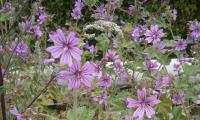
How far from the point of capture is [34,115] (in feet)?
6.36

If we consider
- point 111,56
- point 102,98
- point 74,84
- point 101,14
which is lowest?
point 102,98

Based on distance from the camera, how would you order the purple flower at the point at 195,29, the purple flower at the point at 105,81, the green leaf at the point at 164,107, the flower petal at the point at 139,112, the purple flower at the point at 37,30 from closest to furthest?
1. the flower petal at the point at 139,112
2. the green leaf at the point at 164,107
3. the purple flower at the point at 105,81
4. the purple flower at the point at 195,29
5. the purple flower at the point at 37,30

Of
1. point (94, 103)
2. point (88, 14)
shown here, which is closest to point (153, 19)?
point (94, 103)

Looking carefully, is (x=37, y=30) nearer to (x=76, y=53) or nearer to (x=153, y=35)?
(x=153, y=35)

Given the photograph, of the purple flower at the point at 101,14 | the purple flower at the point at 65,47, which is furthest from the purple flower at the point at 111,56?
the purple flower at the point at 65,47

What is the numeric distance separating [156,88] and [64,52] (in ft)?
3.19

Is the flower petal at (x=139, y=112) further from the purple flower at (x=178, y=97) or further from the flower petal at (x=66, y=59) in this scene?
the purple flower at (x=178, y=97)

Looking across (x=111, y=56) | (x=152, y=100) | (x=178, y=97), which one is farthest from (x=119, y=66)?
(x=152, y=100)

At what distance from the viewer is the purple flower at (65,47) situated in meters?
1.70

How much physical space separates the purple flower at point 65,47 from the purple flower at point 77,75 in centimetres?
4

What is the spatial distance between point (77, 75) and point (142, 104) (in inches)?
12.1

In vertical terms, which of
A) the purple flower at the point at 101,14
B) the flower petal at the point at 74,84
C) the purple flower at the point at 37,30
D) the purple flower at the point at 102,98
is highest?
the purple flower at the point at 101,14

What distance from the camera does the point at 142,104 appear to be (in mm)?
1943

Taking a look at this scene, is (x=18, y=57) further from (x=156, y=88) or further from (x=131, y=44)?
(x=156, y=88)
